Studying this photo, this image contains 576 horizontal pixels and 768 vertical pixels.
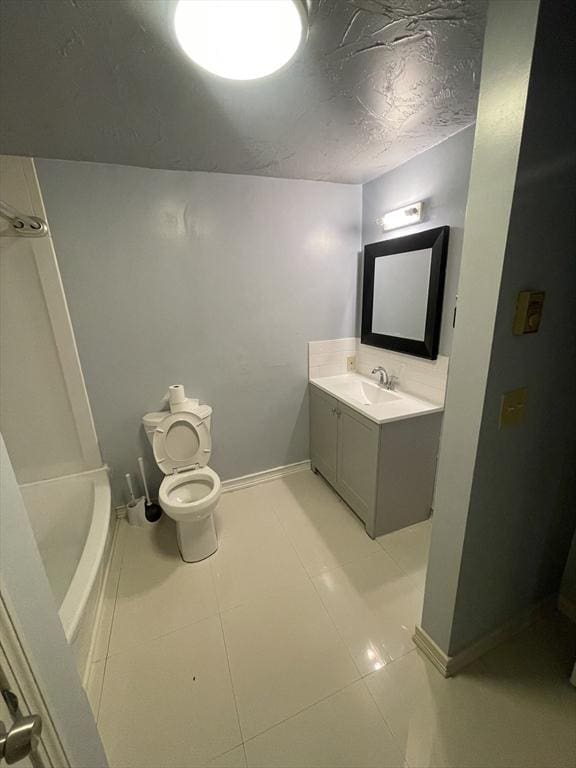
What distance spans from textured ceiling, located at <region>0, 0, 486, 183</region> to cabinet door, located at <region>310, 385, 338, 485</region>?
1.49m

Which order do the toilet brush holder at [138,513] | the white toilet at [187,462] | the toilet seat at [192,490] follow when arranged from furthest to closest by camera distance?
1. the toilet brush holder at [138,513]
2. the white toilet at [187,462]
3. the toilet seat at [192,490]

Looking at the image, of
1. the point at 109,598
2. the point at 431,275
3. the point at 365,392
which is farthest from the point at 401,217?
the point at 109,598

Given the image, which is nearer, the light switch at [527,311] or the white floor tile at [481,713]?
the light switch at [527,311]

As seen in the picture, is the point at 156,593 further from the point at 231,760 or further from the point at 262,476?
the point at 262,476

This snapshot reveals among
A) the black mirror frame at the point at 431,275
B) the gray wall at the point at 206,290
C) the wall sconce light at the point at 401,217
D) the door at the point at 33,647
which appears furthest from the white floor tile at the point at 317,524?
the wall sconce light at the point at 401,217

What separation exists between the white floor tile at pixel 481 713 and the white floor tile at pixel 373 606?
0.07 metres

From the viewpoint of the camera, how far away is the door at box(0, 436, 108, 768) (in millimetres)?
478

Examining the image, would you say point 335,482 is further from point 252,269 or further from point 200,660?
point 252,269

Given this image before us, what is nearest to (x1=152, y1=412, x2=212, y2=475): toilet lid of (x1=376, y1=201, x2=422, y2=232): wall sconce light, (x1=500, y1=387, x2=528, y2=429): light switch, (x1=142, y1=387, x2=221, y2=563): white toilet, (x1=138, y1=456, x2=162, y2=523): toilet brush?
(x1=142, y1=387, x2=221, y2=563): white toilet

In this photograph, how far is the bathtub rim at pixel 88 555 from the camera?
1113 millimetres

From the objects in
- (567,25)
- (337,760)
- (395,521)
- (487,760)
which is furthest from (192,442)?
(567,25)

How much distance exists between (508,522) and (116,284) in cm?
226

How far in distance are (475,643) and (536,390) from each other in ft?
3.49

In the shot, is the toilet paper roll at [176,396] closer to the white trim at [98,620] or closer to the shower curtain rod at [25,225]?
the white trim at [98,620]
